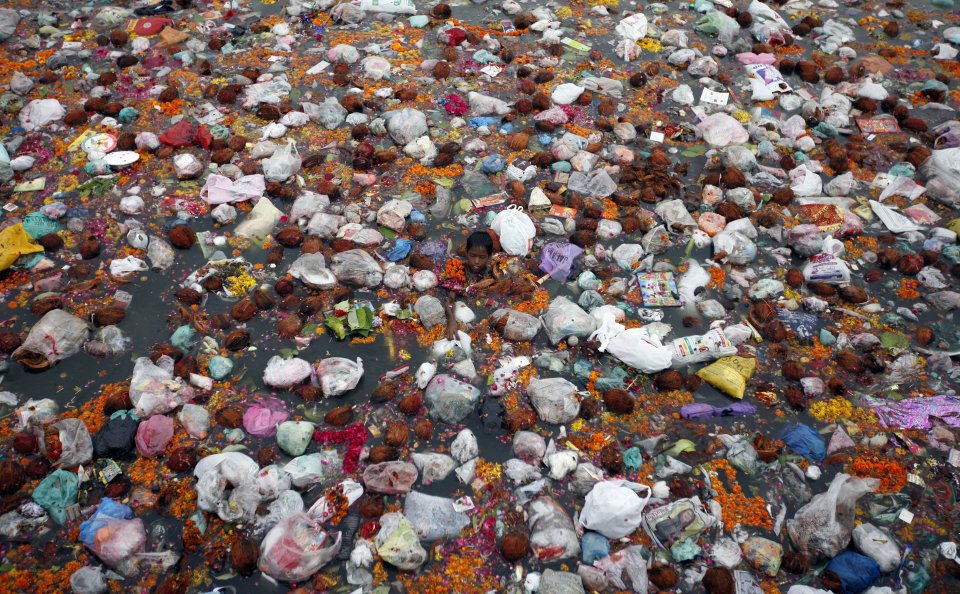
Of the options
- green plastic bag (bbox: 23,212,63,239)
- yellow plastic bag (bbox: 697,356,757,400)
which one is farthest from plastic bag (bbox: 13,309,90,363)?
yellow plastic bag (bbox: 697,356,757,400)

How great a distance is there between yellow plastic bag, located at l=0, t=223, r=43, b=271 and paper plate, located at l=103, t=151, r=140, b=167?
3.48 ft

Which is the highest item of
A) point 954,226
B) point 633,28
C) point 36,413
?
point 633,28

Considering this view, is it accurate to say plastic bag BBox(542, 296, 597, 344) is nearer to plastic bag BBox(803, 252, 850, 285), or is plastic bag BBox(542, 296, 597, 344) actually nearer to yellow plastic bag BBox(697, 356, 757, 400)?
yellow plastic bag BBox(697, 356, 757, 400)

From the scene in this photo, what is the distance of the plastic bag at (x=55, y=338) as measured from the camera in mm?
4660

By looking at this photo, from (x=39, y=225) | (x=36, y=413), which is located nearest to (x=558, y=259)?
(x=36, y=413)

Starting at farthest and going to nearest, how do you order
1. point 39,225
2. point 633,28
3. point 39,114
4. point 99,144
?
1. point 633,28
2. point 39,114
3. point 99,144
4. point 39,225

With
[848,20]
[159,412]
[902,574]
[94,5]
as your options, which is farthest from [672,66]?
[94,5]

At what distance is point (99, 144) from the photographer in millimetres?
6219

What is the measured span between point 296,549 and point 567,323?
2516 millimetres

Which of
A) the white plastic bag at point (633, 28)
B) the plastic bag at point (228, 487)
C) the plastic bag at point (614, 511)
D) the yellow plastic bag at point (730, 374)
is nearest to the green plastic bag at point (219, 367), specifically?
the plastic bag at point (228, 487)

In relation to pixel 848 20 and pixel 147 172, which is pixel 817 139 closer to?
pixel 848 20

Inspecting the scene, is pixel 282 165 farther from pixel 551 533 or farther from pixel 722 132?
pixel 722 132

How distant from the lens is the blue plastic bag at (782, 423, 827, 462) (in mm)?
4348

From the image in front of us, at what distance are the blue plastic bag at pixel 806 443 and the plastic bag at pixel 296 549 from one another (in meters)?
3.19
